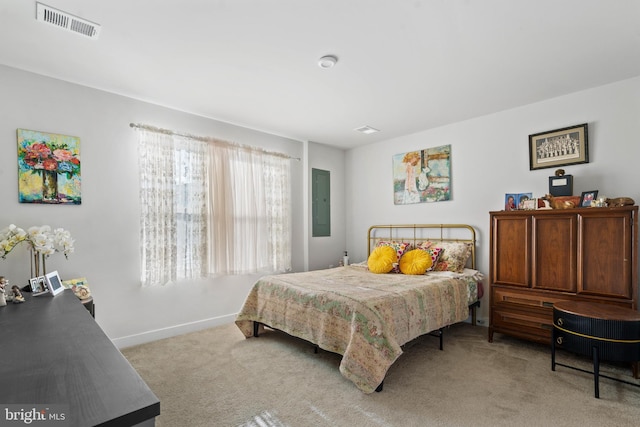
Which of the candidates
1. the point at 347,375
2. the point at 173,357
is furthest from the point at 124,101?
the point at 347,375

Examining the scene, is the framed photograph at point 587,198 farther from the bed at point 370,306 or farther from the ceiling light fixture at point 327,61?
the ceiling light fixture at point 327,61

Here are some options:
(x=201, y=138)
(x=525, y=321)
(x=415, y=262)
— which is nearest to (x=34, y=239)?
(x=201, y=138)


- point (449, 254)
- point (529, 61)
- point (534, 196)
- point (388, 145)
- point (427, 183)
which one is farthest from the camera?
point (388, 145)

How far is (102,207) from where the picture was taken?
3186 millimetres

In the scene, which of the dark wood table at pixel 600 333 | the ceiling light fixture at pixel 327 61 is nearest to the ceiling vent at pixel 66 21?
the ceiling light fixture at pixel 327 61

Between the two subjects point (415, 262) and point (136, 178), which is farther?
point (415, 262)

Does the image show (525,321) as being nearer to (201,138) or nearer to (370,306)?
(370,306)

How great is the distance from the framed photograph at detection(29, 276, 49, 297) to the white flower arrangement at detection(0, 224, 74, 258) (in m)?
0.23

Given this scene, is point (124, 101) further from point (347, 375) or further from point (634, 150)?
point (634, 150)

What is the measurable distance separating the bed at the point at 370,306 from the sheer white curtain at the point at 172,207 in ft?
3.09

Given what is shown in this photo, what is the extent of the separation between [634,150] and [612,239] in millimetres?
985

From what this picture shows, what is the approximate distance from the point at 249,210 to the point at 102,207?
5.49 feet

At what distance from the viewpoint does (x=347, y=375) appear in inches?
94.3

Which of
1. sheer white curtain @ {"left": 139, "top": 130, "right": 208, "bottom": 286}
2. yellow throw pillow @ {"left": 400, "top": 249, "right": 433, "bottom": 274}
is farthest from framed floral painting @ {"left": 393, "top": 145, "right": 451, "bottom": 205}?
sheer white curtain @ {"left": 139, "top": 130, "right": 208, "bottom": 286}
